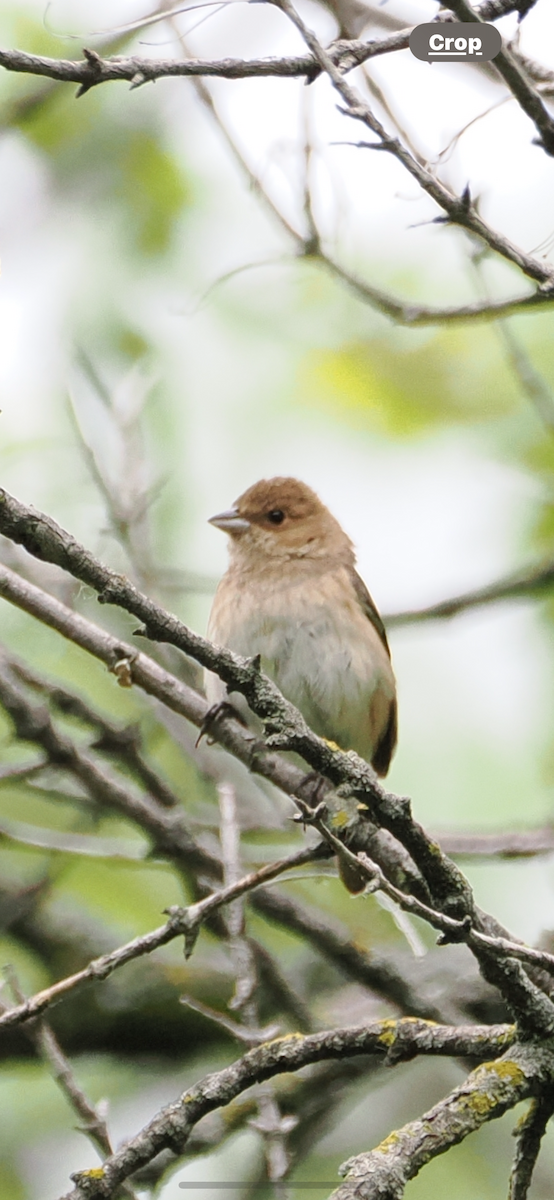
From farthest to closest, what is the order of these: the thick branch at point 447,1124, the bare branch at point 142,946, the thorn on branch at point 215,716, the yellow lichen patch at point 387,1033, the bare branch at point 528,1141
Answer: the thorn on branch at point 215,716
the yellow lichen patch at point 387,1033
the bare branch at point 142,946
the bare branch at point 528,1141
the thick branch at point 447,1124

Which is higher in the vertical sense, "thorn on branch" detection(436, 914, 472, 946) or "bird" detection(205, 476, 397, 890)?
"bird" detection(205, 476, 397, 890)

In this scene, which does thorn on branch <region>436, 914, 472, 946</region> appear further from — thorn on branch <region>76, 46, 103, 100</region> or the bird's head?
the bird's head

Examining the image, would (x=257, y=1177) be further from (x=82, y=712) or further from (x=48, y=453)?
(x=48, y=453)

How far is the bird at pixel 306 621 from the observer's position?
18.9 feet

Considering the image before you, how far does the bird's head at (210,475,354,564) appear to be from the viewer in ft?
20.9

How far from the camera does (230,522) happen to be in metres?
6.46

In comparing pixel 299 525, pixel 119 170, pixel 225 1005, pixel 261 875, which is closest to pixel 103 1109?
pixel 261 875

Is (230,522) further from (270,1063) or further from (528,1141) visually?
(528,1141)

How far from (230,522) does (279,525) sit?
0.24 metres

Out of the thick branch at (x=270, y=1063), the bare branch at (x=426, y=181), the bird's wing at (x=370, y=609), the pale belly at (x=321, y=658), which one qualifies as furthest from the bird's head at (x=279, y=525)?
the thick branch at (x=270, y=1063)

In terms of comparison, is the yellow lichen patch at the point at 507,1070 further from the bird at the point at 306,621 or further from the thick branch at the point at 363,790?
the bird at the point at 306,621

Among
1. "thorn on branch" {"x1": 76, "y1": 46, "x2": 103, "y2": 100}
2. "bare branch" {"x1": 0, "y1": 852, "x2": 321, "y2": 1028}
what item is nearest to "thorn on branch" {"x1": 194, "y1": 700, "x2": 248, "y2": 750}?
"bare branch" {"x1": 0, "y1": 852, "x2": 321, "y2": 1028}

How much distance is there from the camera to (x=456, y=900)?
262cm

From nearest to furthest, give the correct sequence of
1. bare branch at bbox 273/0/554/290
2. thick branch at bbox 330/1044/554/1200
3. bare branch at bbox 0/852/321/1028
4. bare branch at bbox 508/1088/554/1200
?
thick branch at bbox 330/1044/554/1200, bare branch at bbox 508/1088/554/1200, bare branch at bbox 0/852/321/1028, bare branch at bbox 273/0/554/290
